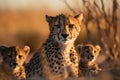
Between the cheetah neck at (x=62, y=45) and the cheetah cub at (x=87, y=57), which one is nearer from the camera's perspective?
the cheetah neck at (x=62, y=45)

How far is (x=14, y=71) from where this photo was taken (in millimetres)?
7223

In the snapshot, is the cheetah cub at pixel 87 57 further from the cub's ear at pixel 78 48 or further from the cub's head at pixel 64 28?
the cub's head at pixel 64 28

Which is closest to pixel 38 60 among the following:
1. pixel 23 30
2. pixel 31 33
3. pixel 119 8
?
pixel 119 8

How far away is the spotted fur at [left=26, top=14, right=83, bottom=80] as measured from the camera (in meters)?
7.04

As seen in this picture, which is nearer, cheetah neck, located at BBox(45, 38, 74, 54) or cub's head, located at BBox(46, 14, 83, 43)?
cub's head, located at BBox(46, 14, 83, 43)

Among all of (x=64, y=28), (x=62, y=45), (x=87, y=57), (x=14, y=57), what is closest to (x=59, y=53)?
(x=62, y=45)

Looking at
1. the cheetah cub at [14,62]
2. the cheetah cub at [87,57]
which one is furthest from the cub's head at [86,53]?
the cheetah cub at [14,62]

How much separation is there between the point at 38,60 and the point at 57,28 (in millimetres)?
419

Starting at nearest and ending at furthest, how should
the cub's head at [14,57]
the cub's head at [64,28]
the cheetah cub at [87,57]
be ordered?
1. the cub's head at [64,28]
2. the cub's head at [14,57]
3. the cheetah cub at [87,57]

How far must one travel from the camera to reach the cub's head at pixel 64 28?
7.02 metres

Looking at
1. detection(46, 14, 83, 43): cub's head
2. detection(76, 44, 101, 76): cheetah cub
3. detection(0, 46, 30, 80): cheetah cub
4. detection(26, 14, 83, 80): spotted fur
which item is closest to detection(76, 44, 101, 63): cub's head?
detection(76, 44, 101, 76): cheetah cub

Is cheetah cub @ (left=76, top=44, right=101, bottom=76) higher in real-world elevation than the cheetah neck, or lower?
lower

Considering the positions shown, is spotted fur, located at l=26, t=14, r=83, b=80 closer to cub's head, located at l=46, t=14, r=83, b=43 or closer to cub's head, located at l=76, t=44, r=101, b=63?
cub's head, located at l=46, t=14, r=83, b=43

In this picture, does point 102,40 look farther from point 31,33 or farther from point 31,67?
point 31,33
